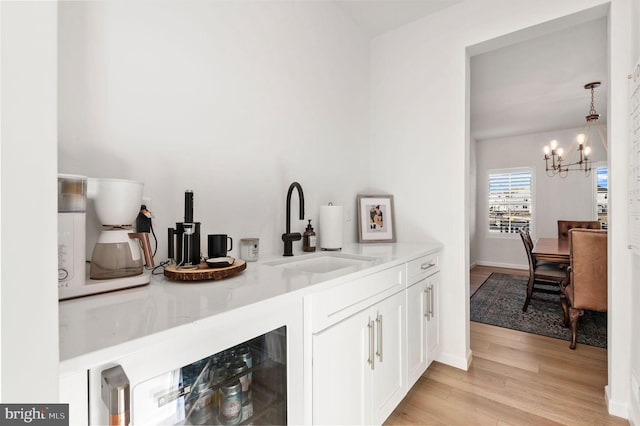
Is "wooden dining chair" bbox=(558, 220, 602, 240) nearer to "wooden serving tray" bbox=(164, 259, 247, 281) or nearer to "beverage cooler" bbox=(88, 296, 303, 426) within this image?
"beverage cooler" bbox=(88, 296, 303, 426)

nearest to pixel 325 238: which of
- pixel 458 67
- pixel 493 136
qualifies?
pixel 458 67

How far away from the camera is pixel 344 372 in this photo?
1209 millimetres

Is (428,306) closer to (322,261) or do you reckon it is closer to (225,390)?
(322,261)

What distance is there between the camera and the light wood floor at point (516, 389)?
1.65 meters

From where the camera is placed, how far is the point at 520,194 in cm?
585

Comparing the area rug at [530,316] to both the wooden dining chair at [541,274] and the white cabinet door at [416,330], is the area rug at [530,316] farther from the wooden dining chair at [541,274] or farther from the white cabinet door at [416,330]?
the white cabinet door at [416,330]

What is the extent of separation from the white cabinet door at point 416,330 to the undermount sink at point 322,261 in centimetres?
38

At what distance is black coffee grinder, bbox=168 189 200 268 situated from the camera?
43.8 inches

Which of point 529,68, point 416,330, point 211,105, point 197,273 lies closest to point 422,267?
point 416,330

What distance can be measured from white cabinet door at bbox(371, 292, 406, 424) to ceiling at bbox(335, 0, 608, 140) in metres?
2.01

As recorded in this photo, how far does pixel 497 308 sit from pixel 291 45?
3.48 metres

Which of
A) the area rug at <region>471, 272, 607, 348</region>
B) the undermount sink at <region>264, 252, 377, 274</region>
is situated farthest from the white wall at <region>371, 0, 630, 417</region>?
the area rug at <region>471, 272, 607, 348</region>

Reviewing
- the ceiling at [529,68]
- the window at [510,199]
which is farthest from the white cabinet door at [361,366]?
the window at [510,199]

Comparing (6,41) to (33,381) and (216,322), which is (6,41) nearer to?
(33,381)
